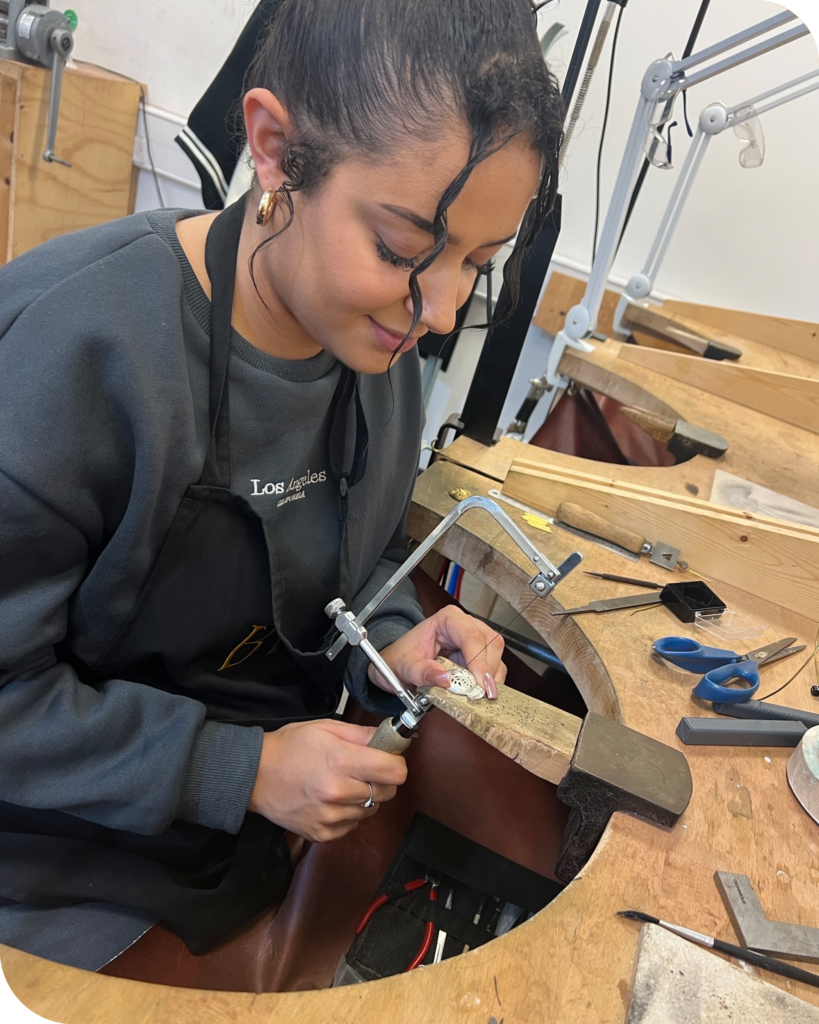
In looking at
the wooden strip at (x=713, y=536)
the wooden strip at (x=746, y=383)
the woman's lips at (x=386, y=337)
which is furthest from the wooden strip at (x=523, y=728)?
the wooden strip at (x=746, y=383)

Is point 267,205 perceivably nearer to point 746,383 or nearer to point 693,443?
point 693,443

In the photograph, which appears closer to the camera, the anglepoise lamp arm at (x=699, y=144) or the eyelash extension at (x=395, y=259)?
the eyelash extension at (x=395, y=259)

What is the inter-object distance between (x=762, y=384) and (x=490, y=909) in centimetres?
134

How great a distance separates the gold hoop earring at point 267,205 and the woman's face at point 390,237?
0.01 meters

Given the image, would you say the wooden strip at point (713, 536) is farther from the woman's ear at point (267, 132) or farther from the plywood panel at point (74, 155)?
the plywood panel at point (74, 155)

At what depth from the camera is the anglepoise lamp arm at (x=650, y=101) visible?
108cm

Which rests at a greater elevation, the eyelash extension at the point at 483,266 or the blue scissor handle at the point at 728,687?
the eyelash extension at the point at 483,266

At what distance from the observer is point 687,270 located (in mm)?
2166

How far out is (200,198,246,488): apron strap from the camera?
0.71 meters

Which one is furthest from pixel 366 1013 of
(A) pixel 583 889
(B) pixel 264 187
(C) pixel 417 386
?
(C) pixel 417 386

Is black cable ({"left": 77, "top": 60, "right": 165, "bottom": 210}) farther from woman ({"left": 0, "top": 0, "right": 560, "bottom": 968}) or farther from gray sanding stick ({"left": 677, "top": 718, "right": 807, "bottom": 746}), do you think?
gray sanding stick ({"left": 677, "top": 718, "right": 807, "bottom": 746})

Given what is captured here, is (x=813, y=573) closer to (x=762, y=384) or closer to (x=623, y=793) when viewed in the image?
(x=623, y=793)

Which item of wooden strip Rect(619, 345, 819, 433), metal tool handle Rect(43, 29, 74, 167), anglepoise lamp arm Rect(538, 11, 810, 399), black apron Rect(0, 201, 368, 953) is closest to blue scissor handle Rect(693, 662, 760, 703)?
black apron Rect(0, 201, 368, 953)

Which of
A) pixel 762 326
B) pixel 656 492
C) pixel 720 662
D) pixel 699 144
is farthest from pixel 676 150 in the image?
pixel 720 662
